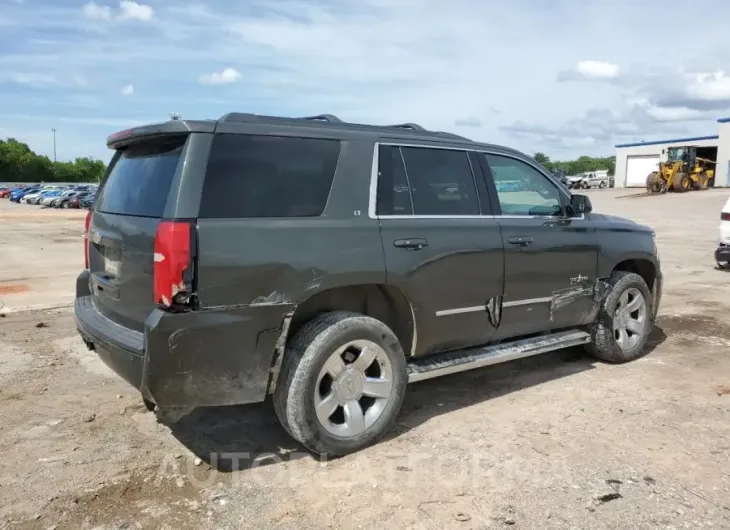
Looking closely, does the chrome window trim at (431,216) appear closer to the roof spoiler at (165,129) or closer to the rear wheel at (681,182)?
the roof spoiler at (165,129)

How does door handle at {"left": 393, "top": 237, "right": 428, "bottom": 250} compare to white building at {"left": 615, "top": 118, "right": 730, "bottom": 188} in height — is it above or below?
below

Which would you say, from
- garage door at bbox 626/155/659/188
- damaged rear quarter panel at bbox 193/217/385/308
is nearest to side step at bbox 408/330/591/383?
damaged rear quarter panel at bbox 193/217/385/308

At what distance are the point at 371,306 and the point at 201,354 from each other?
1237mm

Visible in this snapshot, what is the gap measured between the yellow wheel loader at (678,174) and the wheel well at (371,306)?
40.1 meters

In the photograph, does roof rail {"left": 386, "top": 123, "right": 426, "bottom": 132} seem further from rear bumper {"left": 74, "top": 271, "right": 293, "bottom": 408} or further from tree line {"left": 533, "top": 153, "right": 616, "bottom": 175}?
tree line {"left": 533, "top": 153, "right": 616, "bottom": 175}

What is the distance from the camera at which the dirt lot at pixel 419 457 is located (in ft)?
10.5

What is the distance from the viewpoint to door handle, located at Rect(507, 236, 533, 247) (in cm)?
466

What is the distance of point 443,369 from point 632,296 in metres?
2.44

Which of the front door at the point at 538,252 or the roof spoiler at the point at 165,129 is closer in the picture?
the roof spoiler at the point at 165,129

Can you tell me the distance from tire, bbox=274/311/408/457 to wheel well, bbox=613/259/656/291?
9.63ft

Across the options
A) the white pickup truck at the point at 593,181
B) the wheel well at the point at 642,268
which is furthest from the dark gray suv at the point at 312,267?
the white pickup truck at the point at 593,181

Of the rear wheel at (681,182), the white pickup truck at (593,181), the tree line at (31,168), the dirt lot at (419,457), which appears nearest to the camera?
the dirt lot at (419,457)

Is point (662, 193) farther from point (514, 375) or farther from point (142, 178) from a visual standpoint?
point (142, 178)

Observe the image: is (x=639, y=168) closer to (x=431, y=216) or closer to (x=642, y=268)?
(x=642, y=268)
